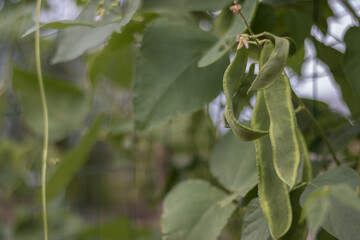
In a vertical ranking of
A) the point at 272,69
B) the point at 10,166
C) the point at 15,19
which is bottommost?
the point at 10,166

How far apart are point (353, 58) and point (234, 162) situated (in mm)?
153

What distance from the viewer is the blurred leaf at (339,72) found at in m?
0.47

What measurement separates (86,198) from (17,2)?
1.62 ft

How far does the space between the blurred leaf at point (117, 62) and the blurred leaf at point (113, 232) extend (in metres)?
0.22

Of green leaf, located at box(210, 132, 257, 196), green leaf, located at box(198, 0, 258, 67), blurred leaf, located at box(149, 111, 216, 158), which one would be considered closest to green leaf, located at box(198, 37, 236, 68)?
green leaf, located at box(198, 0, 258, 67)

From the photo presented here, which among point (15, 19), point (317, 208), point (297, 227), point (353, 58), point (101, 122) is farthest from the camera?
point (15, 19)

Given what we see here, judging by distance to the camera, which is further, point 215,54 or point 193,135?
point 193,135

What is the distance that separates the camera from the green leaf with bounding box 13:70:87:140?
0.75 meters

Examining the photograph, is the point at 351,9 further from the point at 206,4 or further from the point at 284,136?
the point at 284,136

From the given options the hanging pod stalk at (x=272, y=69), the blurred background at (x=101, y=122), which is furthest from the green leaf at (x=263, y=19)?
the hanging pod stalk at (x=272, y=69)

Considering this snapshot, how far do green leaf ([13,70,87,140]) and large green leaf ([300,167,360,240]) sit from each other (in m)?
0.53

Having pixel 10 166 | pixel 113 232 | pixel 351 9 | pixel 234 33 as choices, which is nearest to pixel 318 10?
pixel 351 9

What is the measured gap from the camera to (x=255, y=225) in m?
0.32

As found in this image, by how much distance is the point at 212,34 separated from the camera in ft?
1.50
